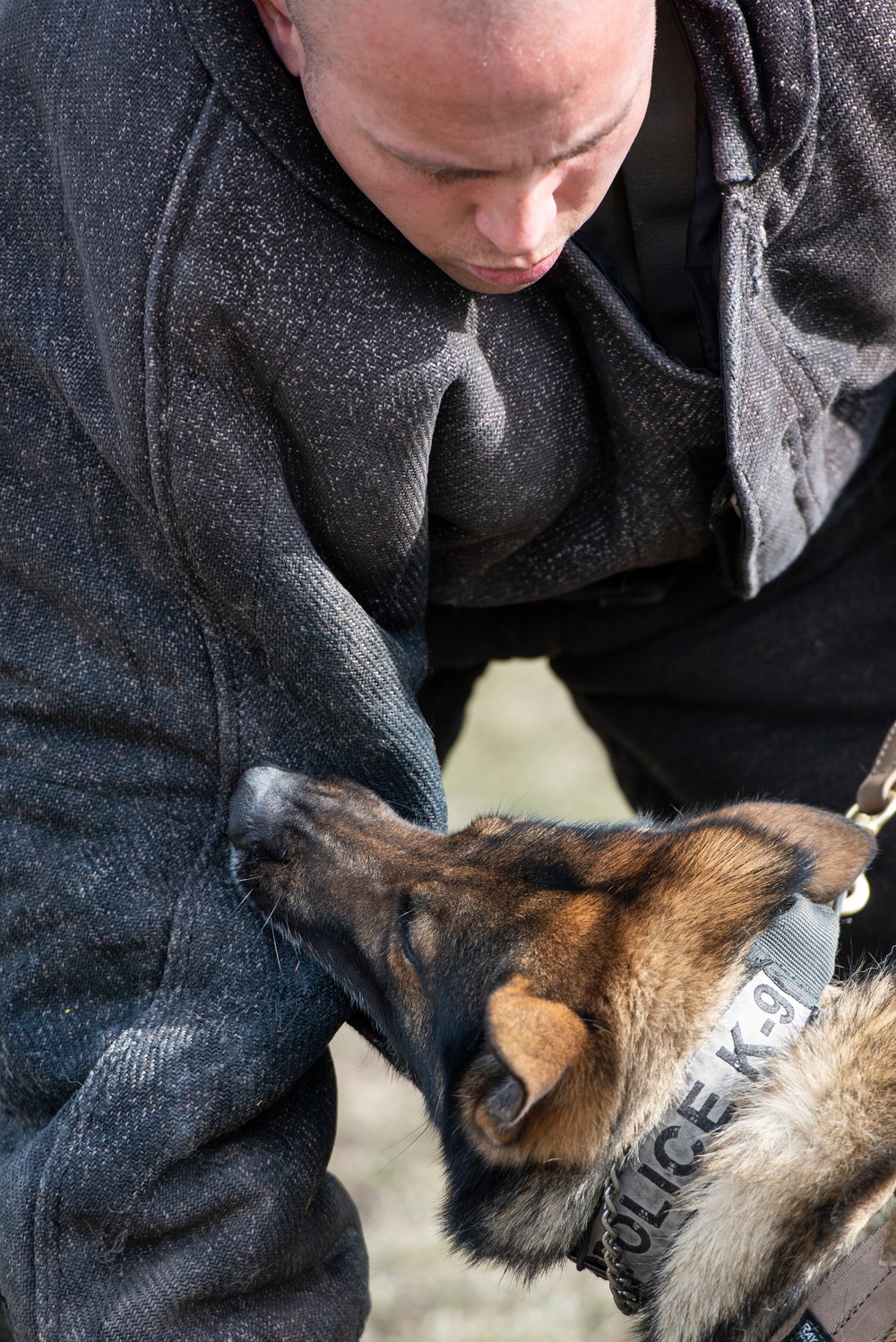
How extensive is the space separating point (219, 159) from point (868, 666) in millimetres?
1748

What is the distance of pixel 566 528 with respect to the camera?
2203 mm

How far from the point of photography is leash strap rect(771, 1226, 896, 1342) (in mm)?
1656

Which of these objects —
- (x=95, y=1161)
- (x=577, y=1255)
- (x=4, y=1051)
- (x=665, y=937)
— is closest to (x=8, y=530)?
(x=4, y=1051)

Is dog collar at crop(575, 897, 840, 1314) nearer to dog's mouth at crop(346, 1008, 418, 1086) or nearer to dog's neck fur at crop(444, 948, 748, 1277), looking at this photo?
dog's neck fur at crop(444, 948, 748, 1277)

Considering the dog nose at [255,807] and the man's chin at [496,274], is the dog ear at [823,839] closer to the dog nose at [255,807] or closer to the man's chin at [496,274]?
the dog nose at [255,807]

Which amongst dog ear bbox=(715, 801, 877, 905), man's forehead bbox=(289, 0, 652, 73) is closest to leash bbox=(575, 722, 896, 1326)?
dog ear bbox=(715, 801, 877, 905)

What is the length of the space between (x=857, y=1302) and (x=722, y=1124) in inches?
11.3

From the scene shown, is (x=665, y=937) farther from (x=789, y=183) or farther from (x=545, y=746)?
(x=545, y=746)

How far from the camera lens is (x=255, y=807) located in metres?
1.86

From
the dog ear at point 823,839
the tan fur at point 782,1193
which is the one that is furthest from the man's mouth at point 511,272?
the tan fur at point 782,1193

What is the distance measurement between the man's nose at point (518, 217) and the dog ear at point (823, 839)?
104 cm

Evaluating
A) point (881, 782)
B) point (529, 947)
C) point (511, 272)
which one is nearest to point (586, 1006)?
point (529, 947)

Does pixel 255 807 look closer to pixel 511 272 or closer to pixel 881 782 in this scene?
pixel 511 272

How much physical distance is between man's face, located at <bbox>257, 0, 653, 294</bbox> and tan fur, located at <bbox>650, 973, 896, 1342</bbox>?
123 centimetres
